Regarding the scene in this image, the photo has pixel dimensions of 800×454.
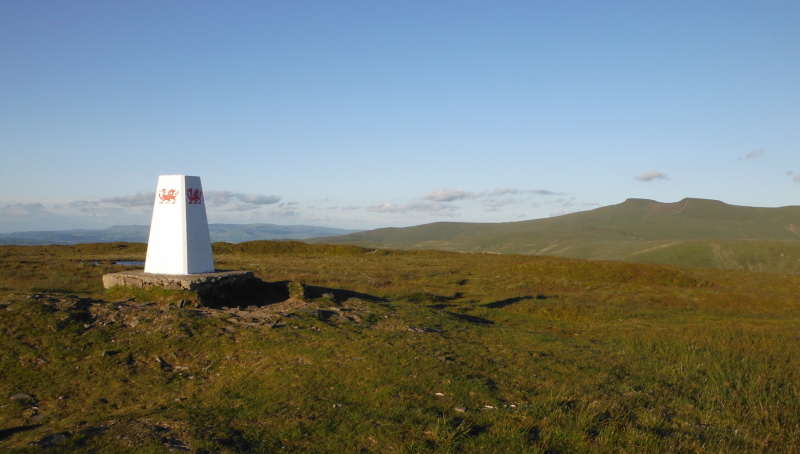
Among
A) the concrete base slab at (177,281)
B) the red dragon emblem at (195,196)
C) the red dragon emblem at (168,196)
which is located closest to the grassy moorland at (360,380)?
the concrete base slab at (177,281)

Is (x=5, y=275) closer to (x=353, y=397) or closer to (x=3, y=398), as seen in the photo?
(x=3, y=398)

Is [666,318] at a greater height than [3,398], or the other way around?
[3,398]

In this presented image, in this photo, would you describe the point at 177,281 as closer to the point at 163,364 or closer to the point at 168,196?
the point at 168,196

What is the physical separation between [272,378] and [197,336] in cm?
315

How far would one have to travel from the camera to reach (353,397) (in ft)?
27.6

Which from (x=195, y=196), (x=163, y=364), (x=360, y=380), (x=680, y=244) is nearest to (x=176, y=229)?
(x=195, y=196)

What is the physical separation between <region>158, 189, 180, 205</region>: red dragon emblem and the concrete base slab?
248 cm

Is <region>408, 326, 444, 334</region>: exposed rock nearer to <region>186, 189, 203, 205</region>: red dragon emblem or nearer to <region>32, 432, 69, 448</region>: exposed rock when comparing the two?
<region>186, 189, 203, 205</region>: red dragon emblem

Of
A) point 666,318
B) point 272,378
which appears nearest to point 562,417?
point 272,378

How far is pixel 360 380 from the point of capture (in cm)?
923

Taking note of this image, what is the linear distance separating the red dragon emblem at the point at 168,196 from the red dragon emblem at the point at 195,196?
1.30ft

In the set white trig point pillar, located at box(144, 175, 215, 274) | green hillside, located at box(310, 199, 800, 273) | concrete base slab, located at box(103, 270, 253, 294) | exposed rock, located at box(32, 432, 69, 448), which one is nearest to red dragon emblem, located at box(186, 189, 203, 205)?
white trig point pillar, located at box(144, 175, 215, 274)

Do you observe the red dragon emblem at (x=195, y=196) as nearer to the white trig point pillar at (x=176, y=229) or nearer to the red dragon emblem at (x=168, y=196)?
the white trig point pillar at (x=176, y=229)

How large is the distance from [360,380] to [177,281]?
27.4ft
